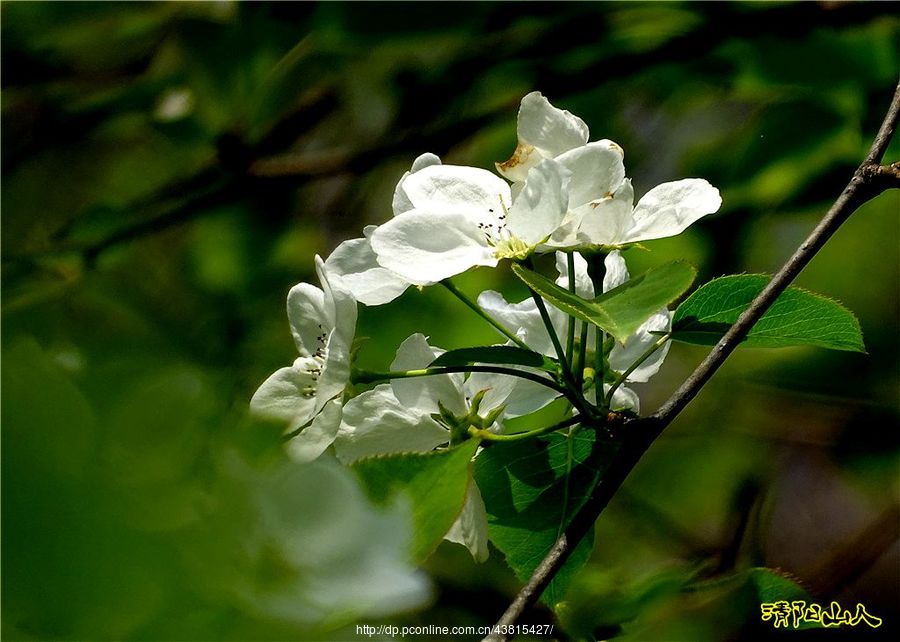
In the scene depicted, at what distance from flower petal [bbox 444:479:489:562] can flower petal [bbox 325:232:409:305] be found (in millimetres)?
134

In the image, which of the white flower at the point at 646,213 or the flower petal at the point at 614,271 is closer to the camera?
the white flower at the point at 646,213

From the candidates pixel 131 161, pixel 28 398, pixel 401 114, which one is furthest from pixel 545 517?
pixel 131 161

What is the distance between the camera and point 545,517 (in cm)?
58

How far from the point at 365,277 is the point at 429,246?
0.06 metres

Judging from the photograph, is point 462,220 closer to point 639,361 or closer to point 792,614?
point 639,361

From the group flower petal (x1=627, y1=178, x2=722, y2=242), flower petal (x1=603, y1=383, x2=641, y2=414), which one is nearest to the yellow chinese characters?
flower petal (x1=603, y1=383, x2=641, y2=414)

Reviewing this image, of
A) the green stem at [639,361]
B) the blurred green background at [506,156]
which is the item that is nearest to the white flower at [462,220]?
the green stem at [639,361]

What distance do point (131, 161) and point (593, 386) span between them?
158 cm

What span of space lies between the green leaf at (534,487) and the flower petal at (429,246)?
0.38 feet

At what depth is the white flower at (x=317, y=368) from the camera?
57 centimetres

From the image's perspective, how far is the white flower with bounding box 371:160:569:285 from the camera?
0.54 m

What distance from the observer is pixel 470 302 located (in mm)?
595

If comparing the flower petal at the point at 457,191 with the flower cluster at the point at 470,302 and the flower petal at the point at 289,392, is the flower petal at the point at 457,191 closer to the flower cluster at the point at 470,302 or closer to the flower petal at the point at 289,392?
the flower cluster at the point at 470,302

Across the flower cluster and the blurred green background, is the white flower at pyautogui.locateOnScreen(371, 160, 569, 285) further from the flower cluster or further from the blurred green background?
the blurred green background
